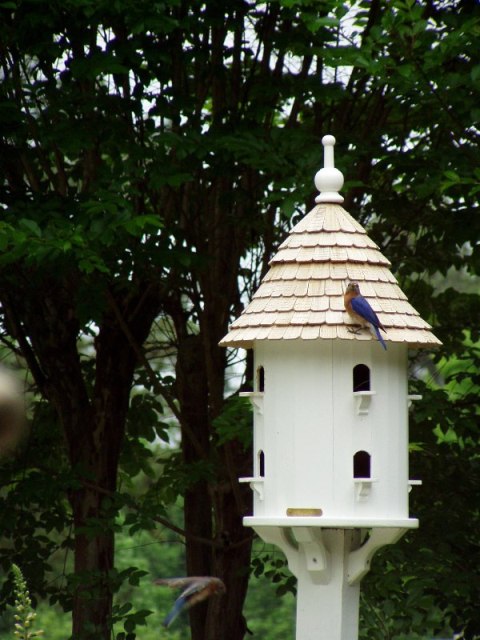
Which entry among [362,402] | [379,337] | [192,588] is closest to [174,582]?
[192,588]

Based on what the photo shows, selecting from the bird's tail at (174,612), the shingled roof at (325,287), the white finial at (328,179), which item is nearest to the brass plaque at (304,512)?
the bird's tail at (174,612)

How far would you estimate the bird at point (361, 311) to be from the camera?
4.19 metres

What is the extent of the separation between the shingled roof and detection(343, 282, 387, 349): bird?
38mm

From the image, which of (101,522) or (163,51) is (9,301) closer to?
(101,522)

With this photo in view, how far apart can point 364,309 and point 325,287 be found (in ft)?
0.94

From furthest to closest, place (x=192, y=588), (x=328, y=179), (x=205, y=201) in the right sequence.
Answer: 1. (x=205, y=201)
2. (x=328, y=179)
3. (x=192, y=588)

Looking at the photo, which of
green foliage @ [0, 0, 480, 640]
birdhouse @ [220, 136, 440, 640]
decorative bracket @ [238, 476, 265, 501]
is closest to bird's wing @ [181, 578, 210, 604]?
birdhouse @ [220, 136, 440, 640]

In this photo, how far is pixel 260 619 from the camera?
18.8 metres

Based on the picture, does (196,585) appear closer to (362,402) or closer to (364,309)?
(362,402)

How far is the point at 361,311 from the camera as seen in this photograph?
165 inches

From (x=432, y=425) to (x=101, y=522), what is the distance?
2056 millimetres

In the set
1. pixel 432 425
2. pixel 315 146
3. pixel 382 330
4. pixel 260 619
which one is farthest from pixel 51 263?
pixel 260 619

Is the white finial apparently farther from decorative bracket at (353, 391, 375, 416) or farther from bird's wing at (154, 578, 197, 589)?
bird's wing at (154, 578, 197, 589)

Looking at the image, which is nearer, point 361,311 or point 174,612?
point 174,612
